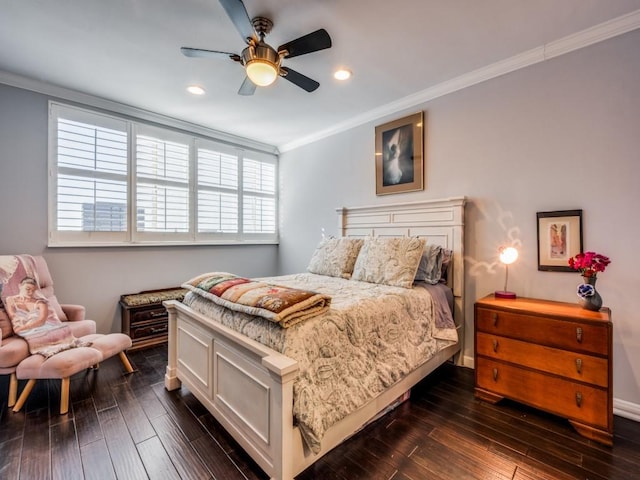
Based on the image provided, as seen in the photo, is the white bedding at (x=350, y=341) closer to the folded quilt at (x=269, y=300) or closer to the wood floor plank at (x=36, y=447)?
the folded quilt at (x=269, y=300)

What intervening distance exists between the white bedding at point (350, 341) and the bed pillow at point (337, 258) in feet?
1.79

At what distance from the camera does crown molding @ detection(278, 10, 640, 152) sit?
6.80 feet

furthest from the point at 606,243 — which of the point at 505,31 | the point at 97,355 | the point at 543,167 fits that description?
the point at 97,355

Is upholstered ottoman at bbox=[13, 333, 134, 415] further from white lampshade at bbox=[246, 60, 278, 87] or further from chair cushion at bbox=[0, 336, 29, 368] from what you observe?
white lampshade at bbox=[246, 60, 278, 87]

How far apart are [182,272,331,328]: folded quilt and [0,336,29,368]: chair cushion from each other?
4.51 feet

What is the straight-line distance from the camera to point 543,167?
7.91ft

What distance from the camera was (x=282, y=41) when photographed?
2.30m

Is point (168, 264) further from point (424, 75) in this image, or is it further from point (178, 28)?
point (424, 75)

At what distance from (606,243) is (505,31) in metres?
1.76

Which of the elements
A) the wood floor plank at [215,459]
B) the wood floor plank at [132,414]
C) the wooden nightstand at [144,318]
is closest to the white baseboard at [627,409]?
the wood floor plank at [215,459]

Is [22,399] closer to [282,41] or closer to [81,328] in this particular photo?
[81,328]

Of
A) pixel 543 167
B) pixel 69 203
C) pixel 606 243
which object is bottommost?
pixel 606 243

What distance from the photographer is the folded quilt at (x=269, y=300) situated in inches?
59.3

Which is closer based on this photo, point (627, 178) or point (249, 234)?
point (627, 178)
